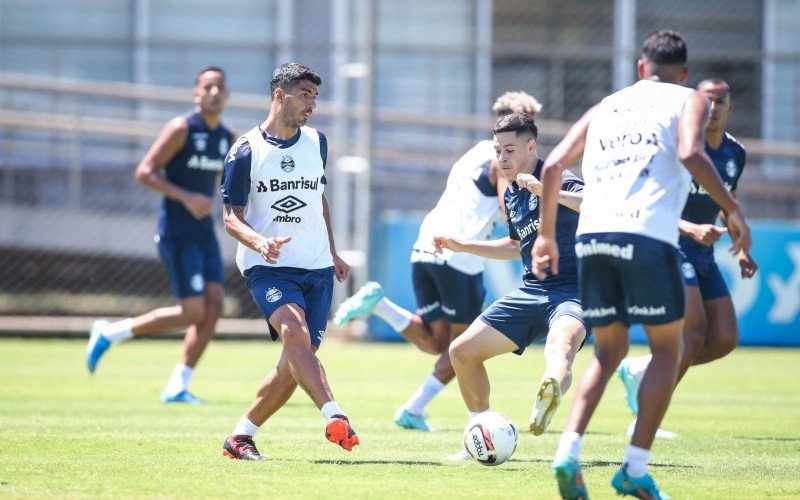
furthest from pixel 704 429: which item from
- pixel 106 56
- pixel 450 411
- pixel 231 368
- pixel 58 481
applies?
pixel 106 56

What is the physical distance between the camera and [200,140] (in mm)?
12023

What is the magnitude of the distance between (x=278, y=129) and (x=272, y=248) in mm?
926

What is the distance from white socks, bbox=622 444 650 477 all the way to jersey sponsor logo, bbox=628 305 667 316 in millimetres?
619

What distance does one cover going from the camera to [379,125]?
20.4 metres

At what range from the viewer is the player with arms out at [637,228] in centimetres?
592

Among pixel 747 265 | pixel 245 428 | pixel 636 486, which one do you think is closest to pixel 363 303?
pixel 245 428

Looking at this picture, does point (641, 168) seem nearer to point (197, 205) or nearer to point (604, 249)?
point (604, 249)

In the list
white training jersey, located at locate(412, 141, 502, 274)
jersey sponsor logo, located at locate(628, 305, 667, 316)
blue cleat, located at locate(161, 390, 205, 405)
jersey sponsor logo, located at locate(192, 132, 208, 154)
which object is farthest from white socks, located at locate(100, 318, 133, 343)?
jersey sponsor logo, located at locate(628, 305, 667, 316)

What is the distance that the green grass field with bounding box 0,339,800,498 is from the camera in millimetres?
6539

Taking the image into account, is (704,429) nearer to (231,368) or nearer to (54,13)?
(231,368)

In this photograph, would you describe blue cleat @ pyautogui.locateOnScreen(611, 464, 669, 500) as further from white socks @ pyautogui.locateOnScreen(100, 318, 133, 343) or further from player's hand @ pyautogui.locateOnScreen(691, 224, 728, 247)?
white socks @ pyautogui.locateOnScreen(100, 318, 133, 343)

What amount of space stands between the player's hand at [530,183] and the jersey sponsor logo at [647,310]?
3.74 ft

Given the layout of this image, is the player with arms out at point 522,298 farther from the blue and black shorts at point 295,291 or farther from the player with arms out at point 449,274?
the player with arms out at point 449,274

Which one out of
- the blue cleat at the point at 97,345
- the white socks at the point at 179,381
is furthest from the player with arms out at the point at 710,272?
the blue cleat at the point at 97,345
